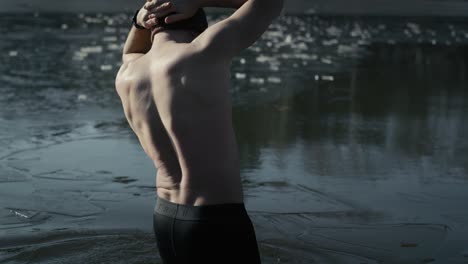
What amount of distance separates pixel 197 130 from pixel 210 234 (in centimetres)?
40

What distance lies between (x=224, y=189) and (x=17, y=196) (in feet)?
12.3

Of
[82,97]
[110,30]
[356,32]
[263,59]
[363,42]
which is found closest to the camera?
[82,97]

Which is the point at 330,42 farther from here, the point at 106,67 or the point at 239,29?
the point at 239,29

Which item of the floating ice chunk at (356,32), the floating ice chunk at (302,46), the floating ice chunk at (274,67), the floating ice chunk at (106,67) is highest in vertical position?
the floating ice chunk at (356,32)

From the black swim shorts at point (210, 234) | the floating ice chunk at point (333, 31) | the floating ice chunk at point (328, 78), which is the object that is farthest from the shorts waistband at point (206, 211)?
the floating ice chunk at point (333, 31)

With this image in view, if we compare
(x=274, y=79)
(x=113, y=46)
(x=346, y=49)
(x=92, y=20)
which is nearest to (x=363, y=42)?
(x=346, y=49)

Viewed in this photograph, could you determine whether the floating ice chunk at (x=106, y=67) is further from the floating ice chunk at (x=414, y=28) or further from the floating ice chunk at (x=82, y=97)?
the floating ice chunk at (x=414, y=28)

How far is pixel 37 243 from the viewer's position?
18.4 ft

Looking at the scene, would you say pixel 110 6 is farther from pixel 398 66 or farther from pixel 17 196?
pixel 17 196

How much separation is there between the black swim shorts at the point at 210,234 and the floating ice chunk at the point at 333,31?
60.3 ft

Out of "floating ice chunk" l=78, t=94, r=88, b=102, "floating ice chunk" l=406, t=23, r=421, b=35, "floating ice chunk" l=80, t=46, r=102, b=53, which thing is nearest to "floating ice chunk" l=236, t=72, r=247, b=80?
"floating ice chunk" l=78, t=94, r=88, b=102

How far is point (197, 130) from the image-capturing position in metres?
3.22

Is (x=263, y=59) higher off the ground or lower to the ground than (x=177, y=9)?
lower

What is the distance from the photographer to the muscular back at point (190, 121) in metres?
3.20
